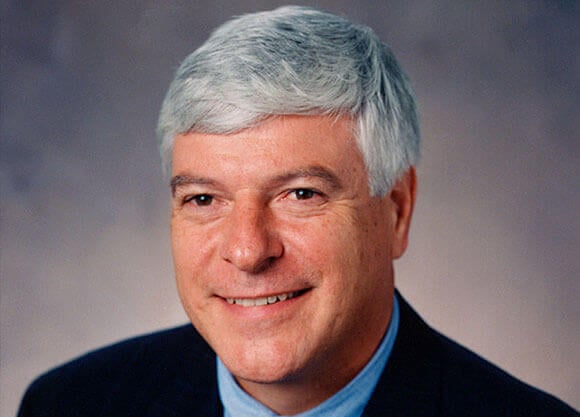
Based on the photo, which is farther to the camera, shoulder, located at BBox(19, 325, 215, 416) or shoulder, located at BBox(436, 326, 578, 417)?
shoulder, located at BBox(19, 325, 215, 416)

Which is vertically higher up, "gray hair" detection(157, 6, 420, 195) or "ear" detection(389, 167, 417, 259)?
"gray hair" detection(157, 6, 420, 195)

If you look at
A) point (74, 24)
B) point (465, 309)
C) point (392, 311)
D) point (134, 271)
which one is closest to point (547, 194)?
point (465, 309)

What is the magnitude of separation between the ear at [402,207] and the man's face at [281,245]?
83 millimetres

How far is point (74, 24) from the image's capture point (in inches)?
189

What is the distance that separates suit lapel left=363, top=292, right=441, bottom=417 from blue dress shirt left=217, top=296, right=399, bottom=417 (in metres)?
0.03

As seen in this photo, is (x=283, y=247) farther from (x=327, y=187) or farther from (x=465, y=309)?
(x=465, y=309)

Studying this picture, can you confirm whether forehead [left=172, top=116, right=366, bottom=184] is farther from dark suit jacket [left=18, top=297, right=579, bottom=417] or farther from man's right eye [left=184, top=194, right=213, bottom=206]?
dark suit jacket [left=18, top=297, right=579, bottom=417]

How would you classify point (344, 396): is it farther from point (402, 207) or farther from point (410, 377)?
point (402, 207)

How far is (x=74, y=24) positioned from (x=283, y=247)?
230 cm

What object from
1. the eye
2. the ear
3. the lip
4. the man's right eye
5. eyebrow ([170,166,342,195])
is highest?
eyebrow ([170,166,342,195])

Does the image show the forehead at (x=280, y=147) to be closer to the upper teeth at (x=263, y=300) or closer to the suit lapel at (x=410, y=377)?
the upper teeth at (x=263, y=300)

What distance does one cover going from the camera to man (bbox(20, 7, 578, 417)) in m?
2.93

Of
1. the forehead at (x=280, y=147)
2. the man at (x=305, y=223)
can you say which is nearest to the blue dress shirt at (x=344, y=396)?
the man at (x=305, y=223)

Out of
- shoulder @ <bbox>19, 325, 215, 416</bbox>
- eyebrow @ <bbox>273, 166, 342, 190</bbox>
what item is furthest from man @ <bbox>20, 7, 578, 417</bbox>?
shoulder @ <bbox>19, 325, 215, 416</bbox>
